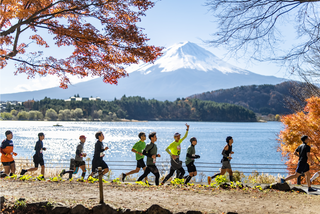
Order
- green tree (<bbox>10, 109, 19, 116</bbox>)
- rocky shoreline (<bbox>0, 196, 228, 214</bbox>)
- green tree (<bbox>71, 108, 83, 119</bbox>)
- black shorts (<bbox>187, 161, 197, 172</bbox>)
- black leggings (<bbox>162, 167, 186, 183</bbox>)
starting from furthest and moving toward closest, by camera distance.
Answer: green tree (<bbox>10, 109, 19, 116</bbox>), green tree (<bbox>71, 108, 83, 119</bbox>), black leggings (<bbox>162, 167, 186, 183</bbox>), black shorts (<bbox>187, 161, 197, 172</bbox>), rocky shoreline (<bbox>0, 196, 228, 214</bbox>)

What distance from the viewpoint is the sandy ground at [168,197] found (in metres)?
6.11

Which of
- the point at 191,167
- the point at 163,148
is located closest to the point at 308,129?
the point at 191,167

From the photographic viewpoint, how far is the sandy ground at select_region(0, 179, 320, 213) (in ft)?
20.0

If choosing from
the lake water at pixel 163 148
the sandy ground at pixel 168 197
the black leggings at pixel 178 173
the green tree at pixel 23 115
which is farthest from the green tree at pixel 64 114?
the black leggings at pixel 178 173

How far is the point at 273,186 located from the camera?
798 centimetres

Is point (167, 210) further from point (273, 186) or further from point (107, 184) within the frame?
point (273, 186)

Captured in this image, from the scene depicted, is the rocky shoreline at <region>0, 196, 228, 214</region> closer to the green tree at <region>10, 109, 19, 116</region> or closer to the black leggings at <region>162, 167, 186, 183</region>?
the black leggings at <region>162, 167, 186, 183</region>

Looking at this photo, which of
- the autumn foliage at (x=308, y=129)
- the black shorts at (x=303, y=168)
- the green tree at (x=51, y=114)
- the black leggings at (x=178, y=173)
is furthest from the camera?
the green tree at (x=51, y=114)

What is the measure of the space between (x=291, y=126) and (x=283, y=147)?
1.17 meters

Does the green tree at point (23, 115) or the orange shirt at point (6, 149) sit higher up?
the green tree at point (23, 115)

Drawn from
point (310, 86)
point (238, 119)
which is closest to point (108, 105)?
point (238, 119)

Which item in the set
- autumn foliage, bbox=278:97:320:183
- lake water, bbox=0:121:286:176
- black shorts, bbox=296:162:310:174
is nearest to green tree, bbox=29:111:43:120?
lake water, bbox=0:121:286:176

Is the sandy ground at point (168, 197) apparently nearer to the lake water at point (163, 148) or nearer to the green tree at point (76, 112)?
the lake water at point (163, 148)

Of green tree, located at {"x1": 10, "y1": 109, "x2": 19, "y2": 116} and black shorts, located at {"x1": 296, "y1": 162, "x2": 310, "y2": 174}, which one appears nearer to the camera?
black shorts, located at {"x1": 296, "y1": 162, "x2": 310, "y2": 174}
